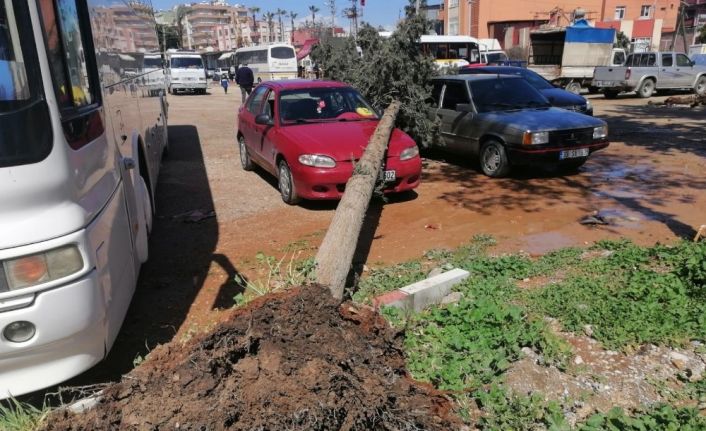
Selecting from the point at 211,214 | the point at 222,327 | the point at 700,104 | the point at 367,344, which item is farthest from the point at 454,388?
Answer: the point at 700,104

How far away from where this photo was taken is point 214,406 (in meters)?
2.22

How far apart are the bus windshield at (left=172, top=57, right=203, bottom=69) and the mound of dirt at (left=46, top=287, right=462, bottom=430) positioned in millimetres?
34559

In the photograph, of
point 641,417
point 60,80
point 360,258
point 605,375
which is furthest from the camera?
point 360,258

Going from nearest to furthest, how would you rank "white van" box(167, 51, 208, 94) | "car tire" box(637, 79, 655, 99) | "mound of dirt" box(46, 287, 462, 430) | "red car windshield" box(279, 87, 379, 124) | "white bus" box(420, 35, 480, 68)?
"mound of dirt" box(46, 287, 462, 430) < "red car windshield" box(279, 87, 379, 124) < "car tire" box(637, 79, 655, 99) < "white bus" box(420, 35, 480, 68) < "white van" box(167, 51, 208, 94)

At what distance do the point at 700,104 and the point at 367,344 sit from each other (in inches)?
869

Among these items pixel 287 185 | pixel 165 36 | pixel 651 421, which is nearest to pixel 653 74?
pixel 165 36

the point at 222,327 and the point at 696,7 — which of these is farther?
the point at 696,7

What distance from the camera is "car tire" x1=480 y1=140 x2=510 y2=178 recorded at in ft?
27.8

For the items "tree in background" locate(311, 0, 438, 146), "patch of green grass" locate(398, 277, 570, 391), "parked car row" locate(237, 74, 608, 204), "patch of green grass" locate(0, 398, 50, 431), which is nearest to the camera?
"patch of green grass" locate(0, 398, 50, 431)

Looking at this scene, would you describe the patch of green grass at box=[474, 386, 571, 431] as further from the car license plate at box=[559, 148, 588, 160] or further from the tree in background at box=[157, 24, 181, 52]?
the tree in background at box=[157, 24, 181, 52]

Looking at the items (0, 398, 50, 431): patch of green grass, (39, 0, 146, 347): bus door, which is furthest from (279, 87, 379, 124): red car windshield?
(0, 398, 50, 431): patch of green grass

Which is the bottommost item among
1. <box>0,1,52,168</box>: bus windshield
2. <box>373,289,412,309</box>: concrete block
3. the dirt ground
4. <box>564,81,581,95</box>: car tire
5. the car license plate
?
the dirt ground

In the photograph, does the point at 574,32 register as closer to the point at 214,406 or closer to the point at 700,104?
the point at 700,104

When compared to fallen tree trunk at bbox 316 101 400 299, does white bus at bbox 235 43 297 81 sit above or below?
above
